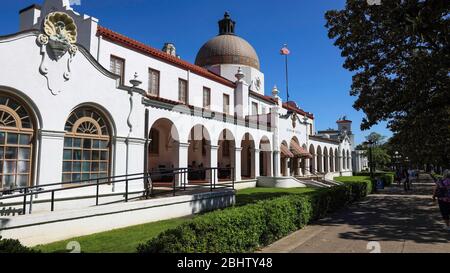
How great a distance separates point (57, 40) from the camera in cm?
1097

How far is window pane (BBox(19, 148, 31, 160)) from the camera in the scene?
10.3 meters

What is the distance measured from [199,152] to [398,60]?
1454 cm

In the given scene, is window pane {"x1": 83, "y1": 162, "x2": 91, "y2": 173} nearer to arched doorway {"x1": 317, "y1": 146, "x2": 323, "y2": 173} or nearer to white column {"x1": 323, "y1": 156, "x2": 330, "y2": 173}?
arched doorway {"x1": 317, "y1": 146, "x2": 323, "y2": 173}

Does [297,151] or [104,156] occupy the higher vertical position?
[297,151]

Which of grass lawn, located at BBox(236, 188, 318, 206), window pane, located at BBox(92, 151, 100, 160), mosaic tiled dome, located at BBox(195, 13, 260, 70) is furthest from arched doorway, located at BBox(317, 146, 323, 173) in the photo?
window pane, located at BBox(92, 151, 100, 160)

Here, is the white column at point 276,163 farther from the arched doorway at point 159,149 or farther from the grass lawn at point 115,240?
the grass lawn at point 115,240

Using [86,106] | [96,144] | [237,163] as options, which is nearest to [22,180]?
[96,144]

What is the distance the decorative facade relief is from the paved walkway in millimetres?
8602

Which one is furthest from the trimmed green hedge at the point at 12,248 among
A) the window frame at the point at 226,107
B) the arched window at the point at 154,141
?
the window frame at the point at 226,107

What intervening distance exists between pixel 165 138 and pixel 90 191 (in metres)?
10.1

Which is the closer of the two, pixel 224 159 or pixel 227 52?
pixel 224 159

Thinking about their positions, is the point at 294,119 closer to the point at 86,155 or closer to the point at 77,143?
the point at 86,155

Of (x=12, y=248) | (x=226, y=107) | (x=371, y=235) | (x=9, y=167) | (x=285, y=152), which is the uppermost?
(x=226, y=107)
